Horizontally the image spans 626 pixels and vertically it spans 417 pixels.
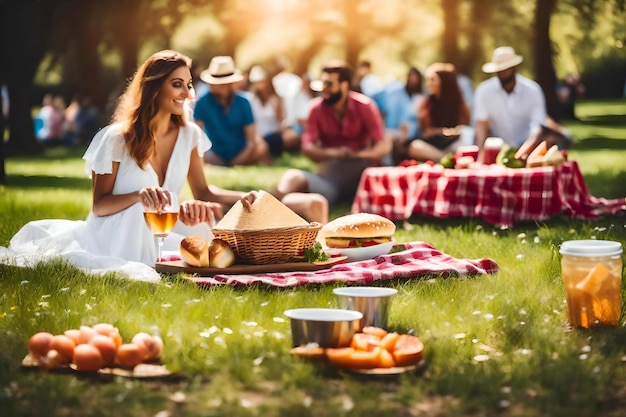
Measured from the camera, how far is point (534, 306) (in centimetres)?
622

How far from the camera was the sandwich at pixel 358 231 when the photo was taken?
7.63 metres

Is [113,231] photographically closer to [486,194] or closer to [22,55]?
[486,194]

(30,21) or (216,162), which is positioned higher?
(30,21)

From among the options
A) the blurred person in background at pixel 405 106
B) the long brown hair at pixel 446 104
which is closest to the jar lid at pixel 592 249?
the long brown hair at pixel 446 104

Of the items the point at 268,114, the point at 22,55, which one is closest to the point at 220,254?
the point at 268,114

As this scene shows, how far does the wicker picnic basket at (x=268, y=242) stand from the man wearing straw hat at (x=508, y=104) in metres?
6.22

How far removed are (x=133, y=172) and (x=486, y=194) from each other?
3831 mm

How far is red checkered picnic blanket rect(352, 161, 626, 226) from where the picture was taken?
1023 cm

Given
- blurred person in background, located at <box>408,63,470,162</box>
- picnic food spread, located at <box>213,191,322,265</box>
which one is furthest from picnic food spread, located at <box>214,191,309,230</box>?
blurred person in background, located at <box>408,63,470,162</box>

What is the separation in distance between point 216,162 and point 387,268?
30.5 ft

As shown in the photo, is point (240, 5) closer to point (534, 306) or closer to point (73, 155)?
point (73, 155)

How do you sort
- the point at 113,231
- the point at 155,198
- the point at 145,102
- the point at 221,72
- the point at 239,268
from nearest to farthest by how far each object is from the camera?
the point at 155,198 → the point at 239,268 → the point at 145,102 → the point at 113,231 → the point at 221,72

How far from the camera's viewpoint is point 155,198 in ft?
22.0

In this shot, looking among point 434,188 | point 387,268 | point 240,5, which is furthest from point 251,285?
point 240,5
